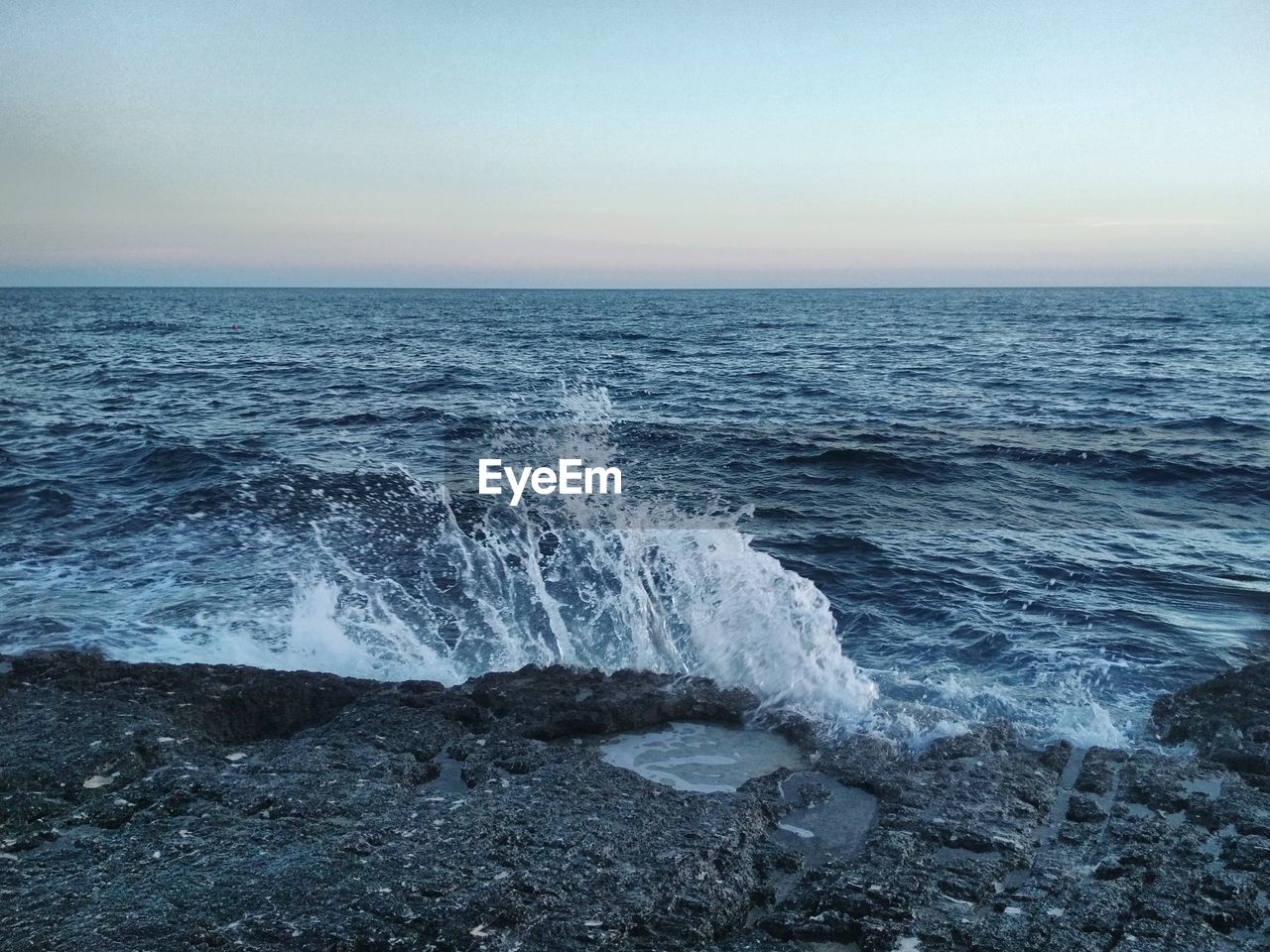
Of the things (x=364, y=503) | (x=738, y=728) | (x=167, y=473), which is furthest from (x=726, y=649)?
(x=167, y=473)

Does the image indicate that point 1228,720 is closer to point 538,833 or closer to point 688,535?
point 538,833

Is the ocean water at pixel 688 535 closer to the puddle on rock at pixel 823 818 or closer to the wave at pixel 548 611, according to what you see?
the wave at pixel 548 611

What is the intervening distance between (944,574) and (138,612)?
32.5 ft

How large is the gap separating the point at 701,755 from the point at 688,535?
472cm

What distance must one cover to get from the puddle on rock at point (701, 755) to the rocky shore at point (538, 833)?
19 centimetres

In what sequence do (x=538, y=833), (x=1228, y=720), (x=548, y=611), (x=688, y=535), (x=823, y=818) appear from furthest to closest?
1. (x=688, y=535)
2. (x=548, y=611)
3. (x=1228, y=720)
4. (x=823, y=818)
5. (x=538, y=833)

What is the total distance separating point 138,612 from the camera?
9.38 meters

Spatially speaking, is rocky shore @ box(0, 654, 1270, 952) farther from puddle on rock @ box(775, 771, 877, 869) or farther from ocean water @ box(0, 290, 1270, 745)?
ocean water @ box(0, 290, 1270, 745)

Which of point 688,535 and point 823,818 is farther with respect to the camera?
point 688,535

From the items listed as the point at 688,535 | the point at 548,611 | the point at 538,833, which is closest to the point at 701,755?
the point at 538,833

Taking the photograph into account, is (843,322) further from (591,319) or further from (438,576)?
(438,576)

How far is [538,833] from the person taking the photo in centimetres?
512

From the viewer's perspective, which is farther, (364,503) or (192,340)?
→ (192,340)

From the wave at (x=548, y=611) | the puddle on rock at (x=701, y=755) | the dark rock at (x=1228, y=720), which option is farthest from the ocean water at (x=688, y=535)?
the puddle on rock at (x=701, y=755)
